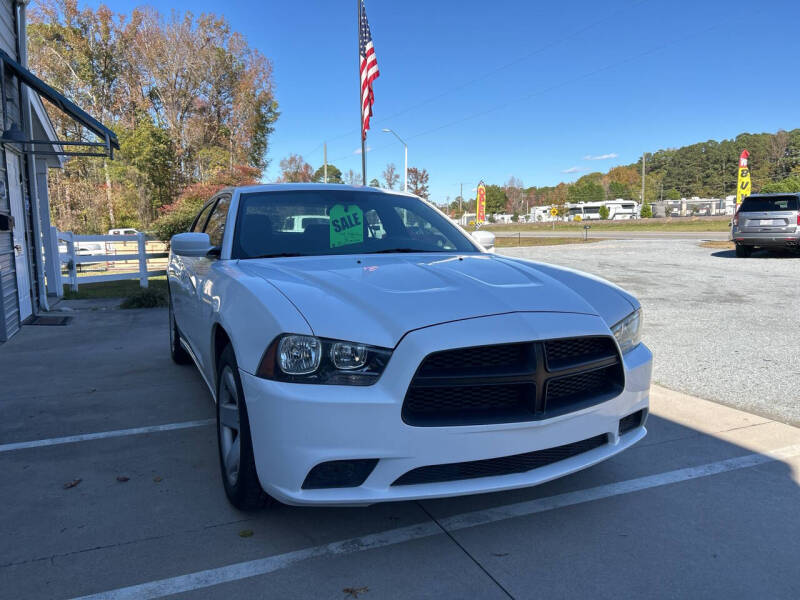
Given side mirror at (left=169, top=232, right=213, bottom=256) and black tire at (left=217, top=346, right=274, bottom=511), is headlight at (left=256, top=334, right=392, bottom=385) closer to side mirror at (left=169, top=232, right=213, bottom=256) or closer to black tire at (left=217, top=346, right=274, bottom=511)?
black tire at (left=217, top=346, right=274, bottom=511)

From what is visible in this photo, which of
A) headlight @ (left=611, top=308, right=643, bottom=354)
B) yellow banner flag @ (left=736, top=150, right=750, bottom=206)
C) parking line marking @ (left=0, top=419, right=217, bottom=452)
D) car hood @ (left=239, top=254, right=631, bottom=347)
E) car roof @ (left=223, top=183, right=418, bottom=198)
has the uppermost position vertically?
yellow banner flag @ (left=736, top=150, right=750, bottom=206)

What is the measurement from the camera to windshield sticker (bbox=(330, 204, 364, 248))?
3.62m

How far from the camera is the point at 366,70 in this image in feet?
44.4

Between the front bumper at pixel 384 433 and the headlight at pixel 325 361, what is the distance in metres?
0.04

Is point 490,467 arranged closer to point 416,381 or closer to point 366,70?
point 416,381

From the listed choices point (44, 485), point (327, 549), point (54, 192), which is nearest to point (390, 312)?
point (327, 549)

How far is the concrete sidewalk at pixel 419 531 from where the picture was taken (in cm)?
216

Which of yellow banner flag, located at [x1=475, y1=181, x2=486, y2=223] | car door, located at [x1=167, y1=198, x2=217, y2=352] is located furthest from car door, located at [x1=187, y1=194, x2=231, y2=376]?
yellow banner flag, located at [x1=475, y1=181, x2=486, y2=223]

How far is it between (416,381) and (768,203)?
1635cm

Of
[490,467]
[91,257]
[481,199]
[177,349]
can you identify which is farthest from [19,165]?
[481,199]

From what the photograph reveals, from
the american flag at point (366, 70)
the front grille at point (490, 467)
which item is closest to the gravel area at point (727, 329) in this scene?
the front grille at point (490, 467)

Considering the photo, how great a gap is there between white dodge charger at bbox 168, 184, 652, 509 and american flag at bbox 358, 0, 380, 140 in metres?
11.4

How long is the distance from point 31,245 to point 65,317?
5.42ft

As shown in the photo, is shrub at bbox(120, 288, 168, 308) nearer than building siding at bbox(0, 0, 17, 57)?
No
